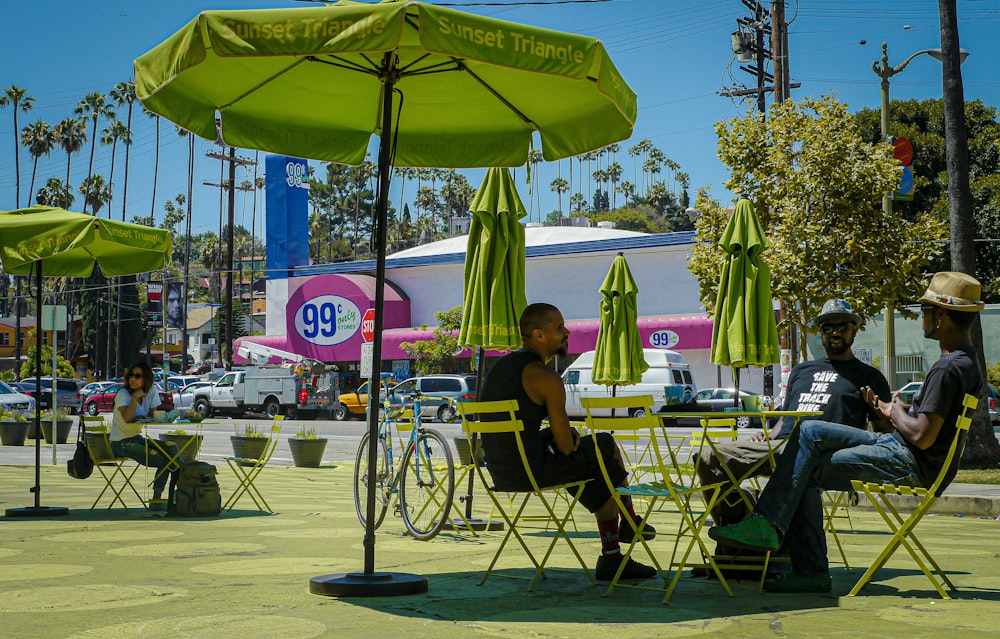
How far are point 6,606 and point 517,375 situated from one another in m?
2.78

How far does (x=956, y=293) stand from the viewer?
215 inches

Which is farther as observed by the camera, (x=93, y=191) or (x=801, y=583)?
(x=93, y=191)

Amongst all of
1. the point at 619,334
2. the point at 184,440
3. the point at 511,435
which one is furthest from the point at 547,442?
the point at 619,334

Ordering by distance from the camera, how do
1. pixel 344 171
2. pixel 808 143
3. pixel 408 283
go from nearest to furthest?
pixel 808 143 → pixel 408 283 → pixel 344 171

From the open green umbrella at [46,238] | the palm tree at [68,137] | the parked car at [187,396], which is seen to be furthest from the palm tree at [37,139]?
the open green umbrella at [46,238]

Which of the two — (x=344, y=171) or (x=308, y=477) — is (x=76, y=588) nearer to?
(x=308, y=477)

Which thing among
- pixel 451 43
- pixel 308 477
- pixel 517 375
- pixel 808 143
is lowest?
pixel 308 477

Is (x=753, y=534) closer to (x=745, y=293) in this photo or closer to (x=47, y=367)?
(x=745, y=293)

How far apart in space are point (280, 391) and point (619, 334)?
2824 cm

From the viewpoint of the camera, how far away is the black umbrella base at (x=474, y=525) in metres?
8.24

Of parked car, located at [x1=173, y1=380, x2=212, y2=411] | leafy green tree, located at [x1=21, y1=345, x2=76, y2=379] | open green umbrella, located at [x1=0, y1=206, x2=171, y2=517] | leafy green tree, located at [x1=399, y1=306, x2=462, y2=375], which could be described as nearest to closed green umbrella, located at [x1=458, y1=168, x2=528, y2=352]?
open green umbrella, located at [x1=0, y1=206, x2=171, y2=517]

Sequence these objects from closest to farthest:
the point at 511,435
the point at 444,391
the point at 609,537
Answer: the point at 511,435, the point at 609,537, the point at 444,391

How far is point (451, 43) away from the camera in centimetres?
467

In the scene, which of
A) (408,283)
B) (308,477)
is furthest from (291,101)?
(408,283)
